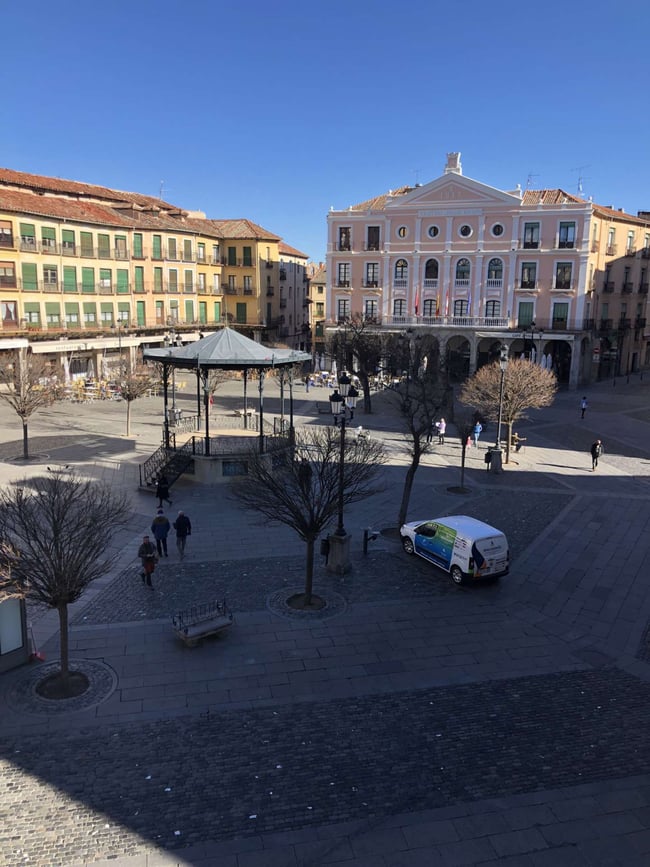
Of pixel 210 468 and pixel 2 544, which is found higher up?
pixel 2 544

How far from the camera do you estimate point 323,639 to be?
41.3ft

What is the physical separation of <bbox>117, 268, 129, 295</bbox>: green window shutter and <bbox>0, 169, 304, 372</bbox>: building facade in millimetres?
74

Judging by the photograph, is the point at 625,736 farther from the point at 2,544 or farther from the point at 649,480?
the point at 649,480

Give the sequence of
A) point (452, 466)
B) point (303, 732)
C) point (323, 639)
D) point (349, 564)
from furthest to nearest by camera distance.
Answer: point (452, 466) < point (349, 564) < point (323, 639) < point (303, 732)

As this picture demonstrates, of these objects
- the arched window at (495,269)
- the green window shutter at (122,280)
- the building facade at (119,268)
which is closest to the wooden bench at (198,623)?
the building facade at (119,268)

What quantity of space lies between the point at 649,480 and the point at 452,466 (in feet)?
23.6

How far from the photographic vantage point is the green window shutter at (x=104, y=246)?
47.3 meters

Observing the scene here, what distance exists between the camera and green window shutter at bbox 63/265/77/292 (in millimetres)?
44406

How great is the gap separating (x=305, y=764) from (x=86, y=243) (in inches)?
1737

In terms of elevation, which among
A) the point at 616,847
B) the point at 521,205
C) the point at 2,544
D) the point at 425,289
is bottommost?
the point at 616,847

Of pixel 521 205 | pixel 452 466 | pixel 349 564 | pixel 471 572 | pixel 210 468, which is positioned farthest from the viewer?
pixel 521 205

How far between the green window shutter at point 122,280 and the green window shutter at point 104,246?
4.93 feet

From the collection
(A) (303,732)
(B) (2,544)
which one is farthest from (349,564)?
(B) (2,544)

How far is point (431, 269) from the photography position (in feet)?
173
